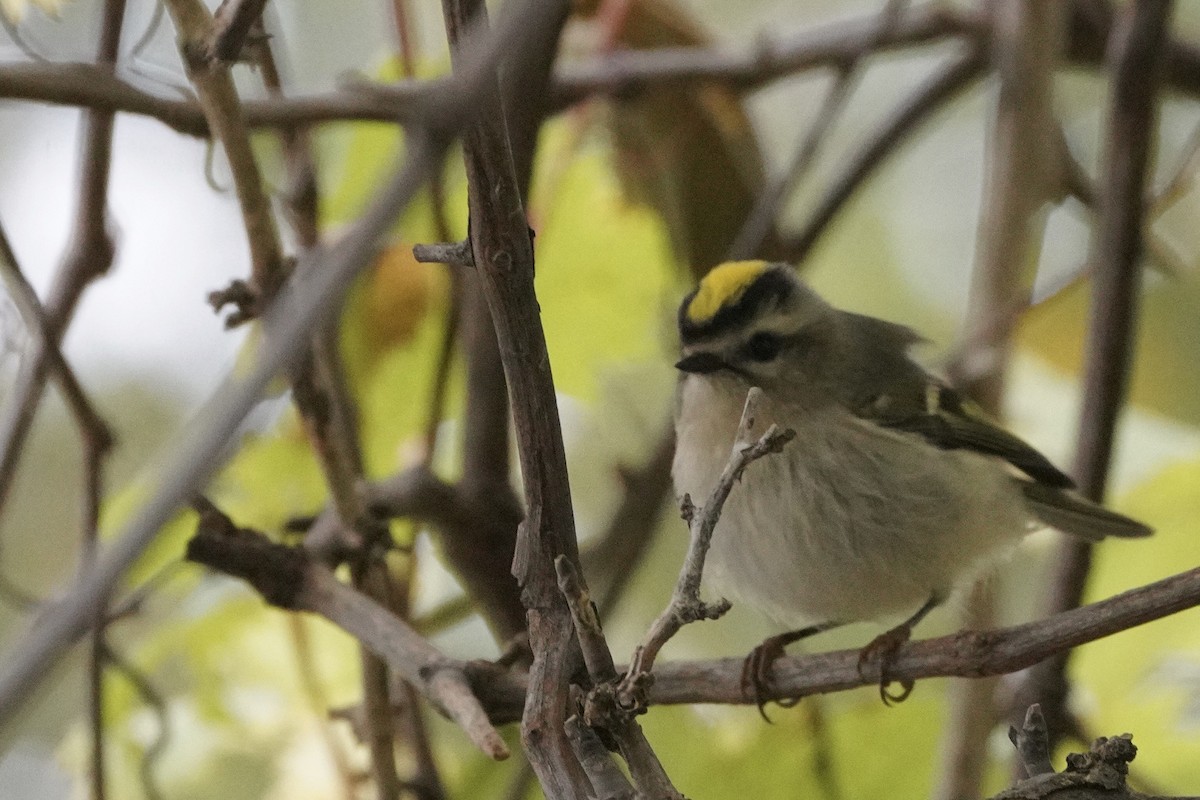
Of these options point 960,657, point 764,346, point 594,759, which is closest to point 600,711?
point 594,759

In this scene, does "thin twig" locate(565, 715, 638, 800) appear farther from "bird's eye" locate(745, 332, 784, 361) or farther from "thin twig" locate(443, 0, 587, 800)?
"bird's eye" locate(745, 332, 784, 361)

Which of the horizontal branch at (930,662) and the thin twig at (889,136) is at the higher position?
the thin twig at (889,136)

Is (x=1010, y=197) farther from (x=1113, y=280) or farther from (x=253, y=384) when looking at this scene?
(x=253, y=384)

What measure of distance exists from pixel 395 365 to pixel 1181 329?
1.15m

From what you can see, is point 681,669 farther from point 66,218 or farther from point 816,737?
point 66,218

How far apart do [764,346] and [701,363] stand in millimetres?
117

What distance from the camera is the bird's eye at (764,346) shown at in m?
1.33

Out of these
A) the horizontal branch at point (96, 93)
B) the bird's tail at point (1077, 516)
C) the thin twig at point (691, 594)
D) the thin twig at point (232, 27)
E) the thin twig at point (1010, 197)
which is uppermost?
the thin twig at point (1010, 197)

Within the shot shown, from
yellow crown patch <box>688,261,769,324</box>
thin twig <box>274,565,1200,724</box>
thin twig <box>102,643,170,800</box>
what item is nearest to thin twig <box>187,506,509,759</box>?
thin twig <box>274,565,1200,724</box>

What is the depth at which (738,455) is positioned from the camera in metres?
0.62

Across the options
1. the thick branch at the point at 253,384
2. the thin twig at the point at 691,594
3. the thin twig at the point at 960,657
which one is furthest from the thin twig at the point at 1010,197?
the thick branch at the point at 253,384

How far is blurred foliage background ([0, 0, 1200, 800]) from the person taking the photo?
49.6 inches

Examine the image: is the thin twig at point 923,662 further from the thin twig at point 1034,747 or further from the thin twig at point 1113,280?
the thin twig at point 1113,280

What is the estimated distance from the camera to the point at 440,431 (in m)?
1.44
